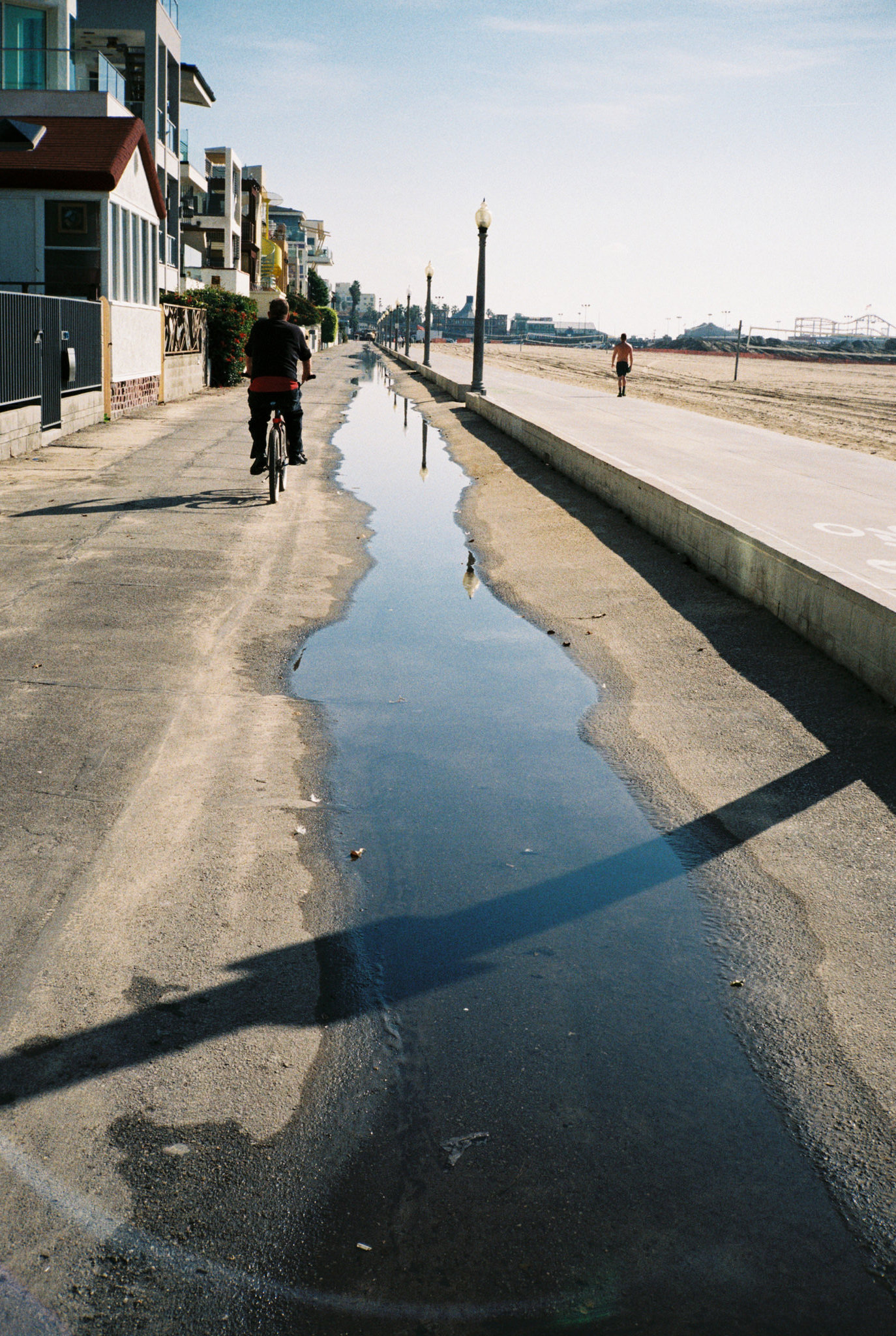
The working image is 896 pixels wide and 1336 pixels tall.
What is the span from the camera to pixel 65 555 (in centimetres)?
982

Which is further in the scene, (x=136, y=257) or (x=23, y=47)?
(x=23, y=47)

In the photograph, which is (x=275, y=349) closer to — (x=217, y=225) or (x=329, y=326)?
(x=217, y=225)

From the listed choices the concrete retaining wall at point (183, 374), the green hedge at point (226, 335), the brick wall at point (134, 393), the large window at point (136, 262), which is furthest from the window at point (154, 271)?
the green hedge at point (226, 335)

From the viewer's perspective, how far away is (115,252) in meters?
24.0

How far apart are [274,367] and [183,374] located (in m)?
18.9

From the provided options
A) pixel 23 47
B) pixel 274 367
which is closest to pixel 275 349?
pixel 274 367

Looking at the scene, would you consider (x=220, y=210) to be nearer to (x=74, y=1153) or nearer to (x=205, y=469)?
(x=205, y=469)

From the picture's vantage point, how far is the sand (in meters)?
29.2

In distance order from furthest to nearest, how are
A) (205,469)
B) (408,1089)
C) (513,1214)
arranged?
(205,469), (408,1089), (513,1214)

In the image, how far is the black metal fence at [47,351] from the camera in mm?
15672

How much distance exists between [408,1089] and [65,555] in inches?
297

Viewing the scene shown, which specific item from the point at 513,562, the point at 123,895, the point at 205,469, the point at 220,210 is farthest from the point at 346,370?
the point at 123,895

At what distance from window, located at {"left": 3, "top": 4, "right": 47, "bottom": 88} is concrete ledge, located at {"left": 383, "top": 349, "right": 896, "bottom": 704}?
2182 cm

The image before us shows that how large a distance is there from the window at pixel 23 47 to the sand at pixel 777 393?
60.0 feet
